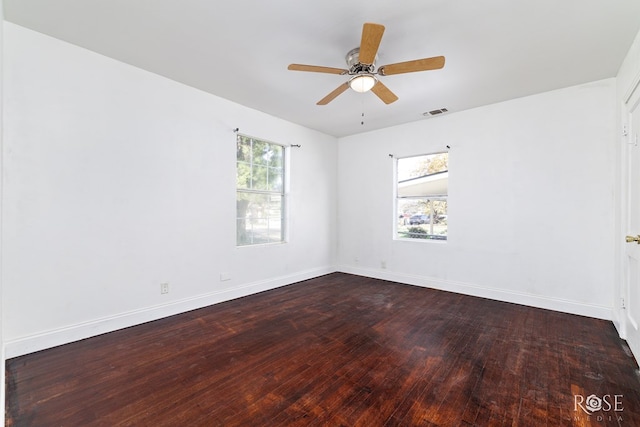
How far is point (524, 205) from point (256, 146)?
12.7 feet

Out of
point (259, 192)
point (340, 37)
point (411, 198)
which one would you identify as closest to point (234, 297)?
point (259, 192)

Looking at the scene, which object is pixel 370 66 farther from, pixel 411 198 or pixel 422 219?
pixel 422 219

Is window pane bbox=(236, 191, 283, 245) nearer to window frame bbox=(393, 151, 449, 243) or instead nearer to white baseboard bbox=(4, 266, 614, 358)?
white baseboard bbox=(4, 266, 614, 358)

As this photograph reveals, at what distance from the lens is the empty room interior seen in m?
1.99

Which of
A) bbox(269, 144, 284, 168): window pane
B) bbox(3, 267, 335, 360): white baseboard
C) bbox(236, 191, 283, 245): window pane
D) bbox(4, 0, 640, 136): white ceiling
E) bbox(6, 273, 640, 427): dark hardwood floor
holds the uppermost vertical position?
bbox(4, 0, 640, 136): white ceiling

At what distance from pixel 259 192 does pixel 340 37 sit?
99.8 inches

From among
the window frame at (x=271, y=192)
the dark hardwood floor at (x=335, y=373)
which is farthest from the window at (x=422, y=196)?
the window frame at (x=271, y=192)

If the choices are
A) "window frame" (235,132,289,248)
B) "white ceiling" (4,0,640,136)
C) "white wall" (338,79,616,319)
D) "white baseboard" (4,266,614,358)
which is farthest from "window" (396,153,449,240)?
"window frame" (235,132,289,248)

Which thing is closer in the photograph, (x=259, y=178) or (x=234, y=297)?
(x=234, y=297)

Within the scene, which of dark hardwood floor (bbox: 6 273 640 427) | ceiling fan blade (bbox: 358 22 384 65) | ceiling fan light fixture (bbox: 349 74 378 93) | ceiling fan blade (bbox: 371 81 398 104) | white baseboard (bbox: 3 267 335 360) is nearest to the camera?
dark hardwood floor (bbox: 6 273 640 427)

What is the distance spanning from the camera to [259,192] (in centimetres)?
439

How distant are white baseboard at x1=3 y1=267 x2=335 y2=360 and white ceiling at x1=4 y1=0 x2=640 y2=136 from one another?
104 inches

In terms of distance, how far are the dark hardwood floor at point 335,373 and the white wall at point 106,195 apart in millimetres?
353

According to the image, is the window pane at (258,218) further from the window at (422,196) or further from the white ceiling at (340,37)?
the window at (422,196)
